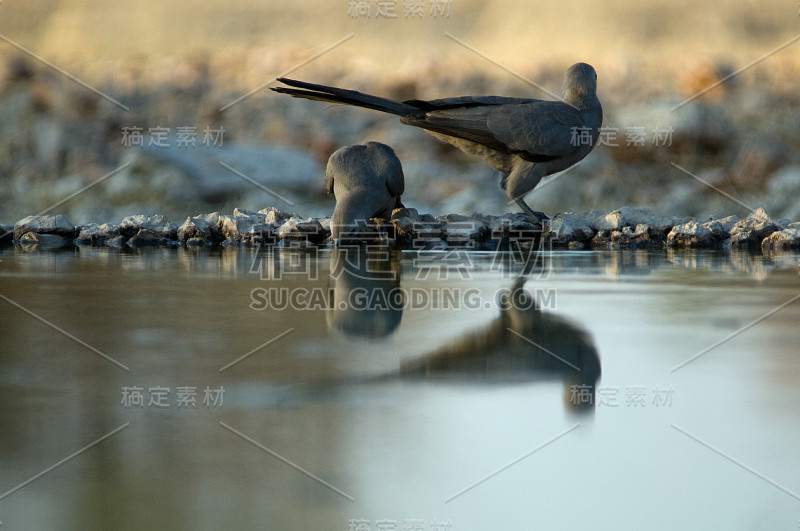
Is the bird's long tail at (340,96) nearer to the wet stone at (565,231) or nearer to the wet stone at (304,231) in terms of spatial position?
the wet stone at (304,231)

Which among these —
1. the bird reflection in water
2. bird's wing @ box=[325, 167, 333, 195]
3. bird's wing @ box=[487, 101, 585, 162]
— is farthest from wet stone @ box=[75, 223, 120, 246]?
the bird reflection in water

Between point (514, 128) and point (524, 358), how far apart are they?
7.64ft

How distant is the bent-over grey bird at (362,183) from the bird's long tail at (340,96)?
35 cm

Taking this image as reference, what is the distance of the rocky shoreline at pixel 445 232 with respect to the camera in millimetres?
3799

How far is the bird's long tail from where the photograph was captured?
309 centimetres

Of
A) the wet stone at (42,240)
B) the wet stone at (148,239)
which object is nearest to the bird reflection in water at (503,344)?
the wet stone at (148,239)

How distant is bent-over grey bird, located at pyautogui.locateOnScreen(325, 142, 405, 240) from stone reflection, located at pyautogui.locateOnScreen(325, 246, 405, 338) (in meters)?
0.58

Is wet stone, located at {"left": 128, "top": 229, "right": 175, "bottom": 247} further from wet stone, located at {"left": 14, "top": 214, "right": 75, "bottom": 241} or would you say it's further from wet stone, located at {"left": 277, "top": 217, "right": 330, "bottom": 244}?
wet stone, located at {"left": 277, "top": 217, "right": 330, "bottom": 244}

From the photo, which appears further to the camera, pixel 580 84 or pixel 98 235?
pixel 98 235

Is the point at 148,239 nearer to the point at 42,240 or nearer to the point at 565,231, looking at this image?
the point at 42,240

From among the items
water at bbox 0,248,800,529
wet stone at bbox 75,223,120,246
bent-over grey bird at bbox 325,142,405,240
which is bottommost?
water at bbox 0,248,800,529

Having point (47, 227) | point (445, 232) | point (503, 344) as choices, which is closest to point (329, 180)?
point (445, 232)

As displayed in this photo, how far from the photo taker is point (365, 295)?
6.64 ft

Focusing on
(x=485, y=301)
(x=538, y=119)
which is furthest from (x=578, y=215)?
(x=485, y=301)
